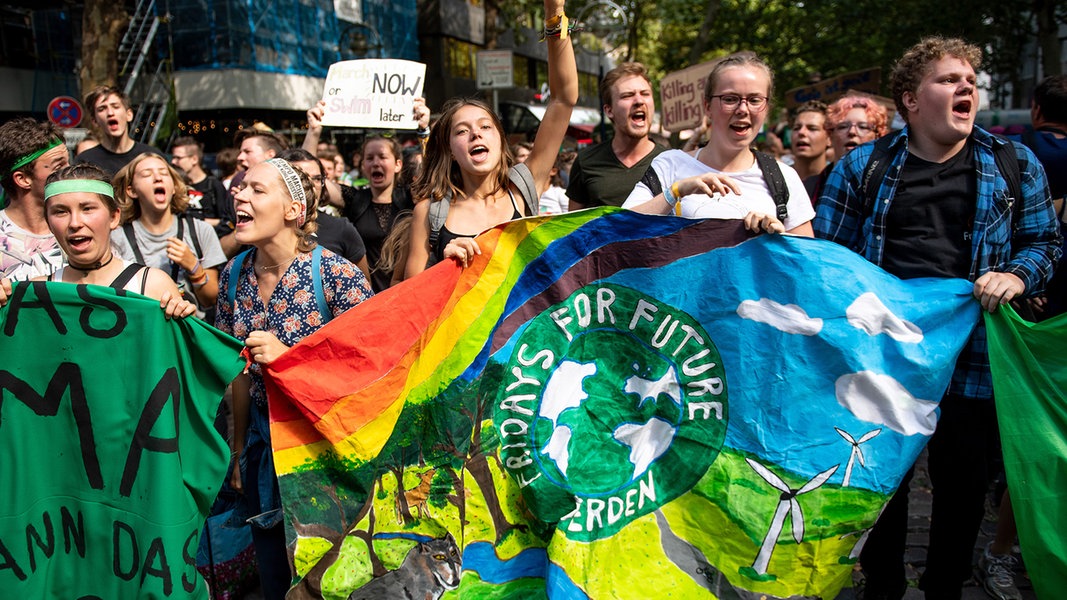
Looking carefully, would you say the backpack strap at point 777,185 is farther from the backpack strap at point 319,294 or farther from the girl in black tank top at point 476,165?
the backpack strap at point 319,294

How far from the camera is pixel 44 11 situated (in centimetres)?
2278

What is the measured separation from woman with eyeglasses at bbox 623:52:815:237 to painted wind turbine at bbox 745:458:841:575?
0.87 metres

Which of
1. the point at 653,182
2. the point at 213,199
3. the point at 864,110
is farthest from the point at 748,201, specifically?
the point at 213,199

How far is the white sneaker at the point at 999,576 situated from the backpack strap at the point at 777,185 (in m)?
1.77

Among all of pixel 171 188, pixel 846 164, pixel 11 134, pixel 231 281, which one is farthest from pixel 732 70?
pixel 11 134

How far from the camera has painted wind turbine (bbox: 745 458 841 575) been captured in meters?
2.71

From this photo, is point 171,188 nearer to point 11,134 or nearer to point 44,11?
point 11,134

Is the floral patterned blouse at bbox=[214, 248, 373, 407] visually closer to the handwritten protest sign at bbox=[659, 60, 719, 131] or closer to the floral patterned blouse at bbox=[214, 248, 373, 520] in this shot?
the floral patterned blouse at bbox=[214, 248, 373, 520]

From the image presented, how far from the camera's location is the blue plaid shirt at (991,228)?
2986 mm

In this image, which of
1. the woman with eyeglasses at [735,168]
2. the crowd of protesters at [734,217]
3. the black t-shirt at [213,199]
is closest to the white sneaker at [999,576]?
the crowd of protesters at [734,217]

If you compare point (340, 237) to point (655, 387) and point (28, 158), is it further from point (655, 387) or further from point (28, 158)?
point (655, 387)

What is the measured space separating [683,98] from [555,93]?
5.54 meters

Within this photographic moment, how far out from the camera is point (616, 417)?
9.63 feet

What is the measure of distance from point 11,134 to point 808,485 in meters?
3.80
